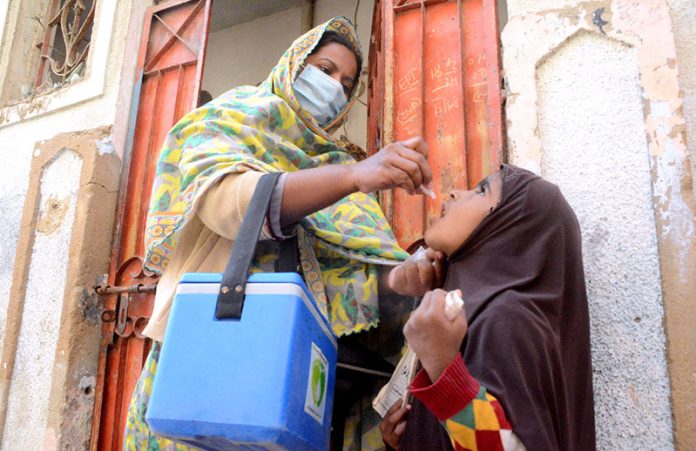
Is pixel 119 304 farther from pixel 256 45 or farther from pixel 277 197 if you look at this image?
pixel 256 45

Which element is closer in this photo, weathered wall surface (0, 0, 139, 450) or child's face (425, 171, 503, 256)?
child's face (425, 171, 503, 256)

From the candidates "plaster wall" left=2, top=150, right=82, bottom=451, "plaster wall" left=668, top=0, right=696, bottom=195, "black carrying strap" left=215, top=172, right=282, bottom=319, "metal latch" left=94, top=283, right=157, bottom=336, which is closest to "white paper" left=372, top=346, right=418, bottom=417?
"black carrying strap" left=215, top=172, right=282, bottom=319

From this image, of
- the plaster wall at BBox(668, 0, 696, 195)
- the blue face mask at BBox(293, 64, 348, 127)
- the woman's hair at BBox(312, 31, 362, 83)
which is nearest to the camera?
the plaster wall at BBox(668, 0, 696, 195)

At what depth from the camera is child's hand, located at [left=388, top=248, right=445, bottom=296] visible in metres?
1.56

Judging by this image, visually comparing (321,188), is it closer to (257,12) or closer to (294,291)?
(294,291)

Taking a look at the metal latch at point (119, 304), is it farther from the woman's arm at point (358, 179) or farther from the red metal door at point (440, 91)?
the woman's arm at point (358, 179)

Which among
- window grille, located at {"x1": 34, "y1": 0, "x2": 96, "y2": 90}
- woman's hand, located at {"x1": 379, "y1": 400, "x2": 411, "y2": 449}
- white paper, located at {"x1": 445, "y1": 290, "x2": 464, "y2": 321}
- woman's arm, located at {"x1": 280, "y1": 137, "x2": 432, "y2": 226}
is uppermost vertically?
window grille, located at {"x1": 34, "y1": 0, "x2": 96, "y2": 90}

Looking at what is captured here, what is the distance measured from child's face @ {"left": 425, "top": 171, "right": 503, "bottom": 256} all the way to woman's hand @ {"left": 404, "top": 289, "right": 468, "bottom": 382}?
0.32m

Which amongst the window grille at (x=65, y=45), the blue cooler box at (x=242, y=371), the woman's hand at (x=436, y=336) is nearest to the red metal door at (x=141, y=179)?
the window grille at (x=65, y=45)

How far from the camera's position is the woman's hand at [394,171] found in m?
1.48

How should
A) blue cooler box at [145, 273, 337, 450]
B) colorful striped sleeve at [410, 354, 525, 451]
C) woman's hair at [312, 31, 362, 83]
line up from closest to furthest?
colorful striped sleeve at [410, 354, 525, 451] < blue cooler box at [145, 273, 337, 450] < woman's hair at [312, 31, 362, 83]

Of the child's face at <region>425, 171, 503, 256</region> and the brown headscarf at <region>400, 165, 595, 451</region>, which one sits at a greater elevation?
the child's face at <region>425, 171, 503, 256</region>

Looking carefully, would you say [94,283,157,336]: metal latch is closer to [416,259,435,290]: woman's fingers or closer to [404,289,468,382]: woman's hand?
[416,259,435,290]: woman's fingers

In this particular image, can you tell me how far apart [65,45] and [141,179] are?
157cm
